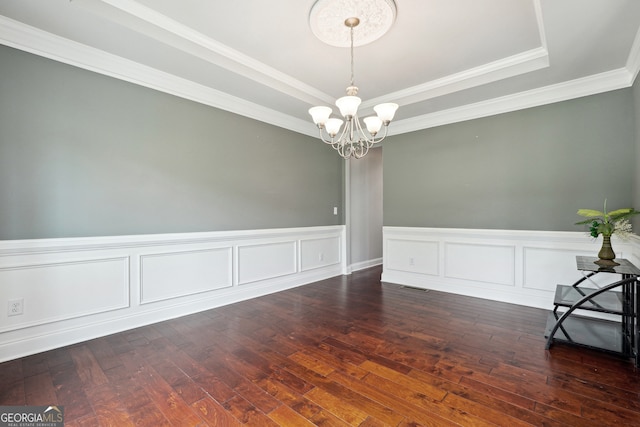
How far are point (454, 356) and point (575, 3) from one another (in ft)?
8.73

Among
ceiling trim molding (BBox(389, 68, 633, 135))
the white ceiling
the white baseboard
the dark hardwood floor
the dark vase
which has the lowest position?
the dark hardwood floor

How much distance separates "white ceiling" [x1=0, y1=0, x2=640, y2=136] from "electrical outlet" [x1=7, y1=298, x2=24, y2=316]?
199 cm

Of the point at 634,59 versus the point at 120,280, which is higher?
the point at 634,59

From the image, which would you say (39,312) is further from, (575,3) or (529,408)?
(575,3)

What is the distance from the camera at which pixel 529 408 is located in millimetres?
1656

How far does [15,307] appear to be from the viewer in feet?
7.43

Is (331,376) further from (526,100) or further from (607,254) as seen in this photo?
(526,100)

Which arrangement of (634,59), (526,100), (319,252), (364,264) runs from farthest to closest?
(364,264) → (319,252) → (526,100) → (634,59)

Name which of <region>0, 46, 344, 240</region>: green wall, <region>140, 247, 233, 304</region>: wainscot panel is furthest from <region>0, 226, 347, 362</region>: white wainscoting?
<region>0, 46, 344, 240</region>: green wall

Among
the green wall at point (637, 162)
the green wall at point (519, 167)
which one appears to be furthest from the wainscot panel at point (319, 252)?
the green wall at point (637, 162)

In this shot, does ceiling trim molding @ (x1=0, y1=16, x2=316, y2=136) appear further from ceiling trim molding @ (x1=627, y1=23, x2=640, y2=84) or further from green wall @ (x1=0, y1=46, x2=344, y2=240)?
ceiling trim molding @ (x1=627, y1=23, x2=640, y2=84)

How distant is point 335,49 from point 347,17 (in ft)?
1.63

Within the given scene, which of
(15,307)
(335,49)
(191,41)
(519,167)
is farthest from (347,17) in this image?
(15,307)

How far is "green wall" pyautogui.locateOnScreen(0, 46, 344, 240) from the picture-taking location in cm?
230
